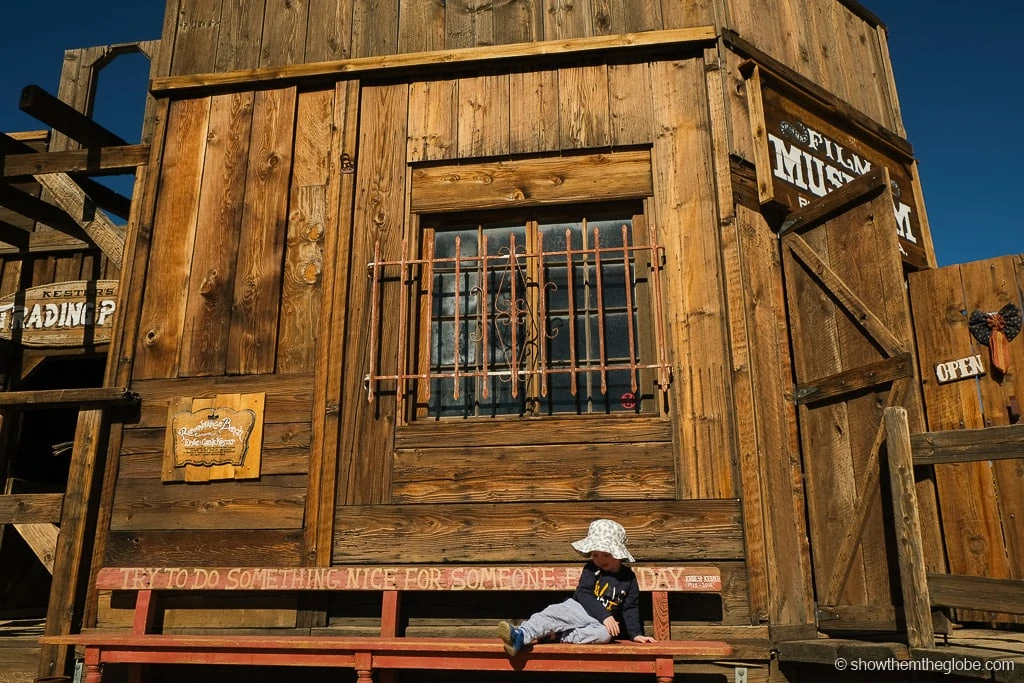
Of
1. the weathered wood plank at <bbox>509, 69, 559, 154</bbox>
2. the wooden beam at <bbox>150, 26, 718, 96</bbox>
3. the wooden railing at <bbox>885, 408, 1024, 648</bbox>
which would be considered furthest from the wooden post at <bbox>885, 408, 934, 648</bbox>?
the wooden beam at <bbox>150, 26, 718, 96</bbox>

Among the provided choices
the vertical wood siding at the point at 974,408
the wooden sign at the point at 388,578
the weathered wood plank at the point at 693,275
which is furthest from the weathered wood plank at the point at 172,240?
the vertical wood siding at the point at 974,408

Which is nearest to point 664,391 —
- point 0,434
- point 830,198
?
point 830,198

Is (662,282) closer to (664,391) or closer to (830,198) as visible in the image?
(664,391)

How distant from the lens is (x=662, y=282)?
17.5ft

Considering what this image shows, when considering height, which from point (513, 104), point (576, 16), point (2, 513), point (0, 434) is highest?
point (576, 16)

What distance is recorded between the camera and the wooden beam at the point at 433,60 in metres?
5.76

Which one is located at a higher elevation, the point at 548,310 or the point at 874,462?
the point at 548,310

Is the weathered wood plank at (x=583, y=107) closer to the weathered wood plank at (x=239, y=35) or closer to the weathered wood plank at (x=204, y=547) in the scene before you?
the weathered wood plank at (x=239, y=35)

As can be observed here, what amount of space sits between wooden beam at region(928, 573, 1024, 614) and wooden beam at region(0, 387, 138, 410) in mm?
5167

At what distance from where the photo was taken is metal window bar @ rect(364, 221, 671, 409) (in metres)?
5.14

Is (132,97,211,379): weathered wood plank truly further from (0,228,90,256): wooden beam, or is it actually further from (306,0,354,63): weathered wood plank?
(0,228,90,256): wooden beam

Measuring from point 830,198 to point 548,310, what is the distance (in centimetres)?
202

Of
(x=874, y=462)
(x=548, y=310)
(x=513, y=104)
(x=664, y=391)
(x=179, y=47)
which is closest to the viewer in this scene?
(x=874, y=462)

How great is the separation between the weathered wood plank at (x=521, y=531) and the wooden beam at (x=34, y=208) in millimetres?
4062
